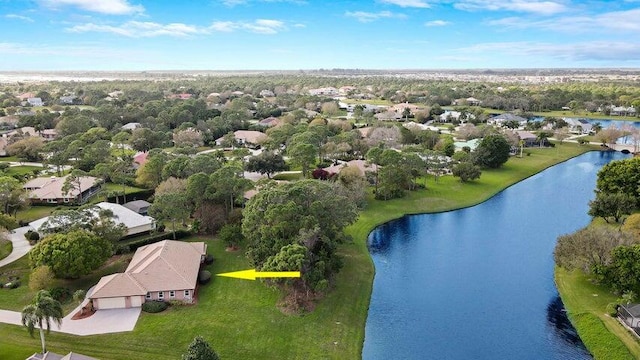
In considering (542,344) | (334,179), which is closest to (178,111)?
(334,179)

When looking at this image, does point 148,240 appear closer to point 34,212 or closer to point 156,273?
point 156,273

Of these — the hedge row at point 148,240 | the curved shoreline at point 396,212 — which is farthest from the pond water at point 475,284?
the hedge row at point 148,240

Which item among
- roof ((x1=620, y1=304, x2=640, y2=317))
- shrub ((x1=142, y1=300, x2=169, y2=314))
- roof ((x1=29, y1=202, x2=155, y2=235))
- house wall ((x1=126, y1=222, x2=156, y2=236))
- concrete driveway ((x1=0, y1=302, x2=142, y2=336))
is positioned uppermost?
roof ((x1=29, y1=202, x2=155, y2=235))

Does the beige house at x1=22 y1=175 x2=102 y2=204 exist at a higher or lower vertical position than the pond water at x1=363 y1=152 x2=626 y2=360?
higher

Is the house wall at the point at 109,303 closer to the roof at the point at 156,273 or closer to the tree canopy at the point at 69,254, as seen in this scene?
the roof at the point at 156,273

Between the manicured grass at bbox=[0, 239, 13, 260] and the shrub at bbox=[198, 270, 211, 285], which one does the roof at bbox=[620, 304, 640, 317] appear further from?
the manicured grass at bbox=[0, 239, 13, 260]

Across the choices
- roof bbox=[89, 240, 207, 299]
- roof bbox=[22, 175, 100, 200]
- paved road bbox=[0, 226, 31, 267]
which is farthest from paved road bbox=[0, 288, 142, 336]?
roof bbox=[22, 175, 100, 200]

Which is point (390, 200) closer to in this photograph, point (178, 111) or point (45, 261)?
point (45, 261)

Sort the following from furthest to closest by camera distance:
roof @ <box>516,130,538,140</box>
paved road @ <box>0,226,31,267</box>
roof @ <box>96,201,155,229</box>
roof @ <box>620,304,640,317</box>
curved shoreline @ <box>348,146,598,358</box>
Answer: roof @ <box>516,130,538,140</box>, curved shoreline @ <box>348,146,598,358</box>, roof @ <box>96,201,155,229</box>, paved road @ <box>0,226,31,267</box>, roof @ <box>620,304,640,317</box>
